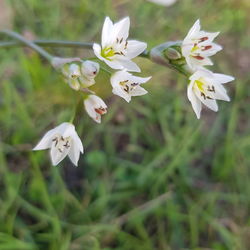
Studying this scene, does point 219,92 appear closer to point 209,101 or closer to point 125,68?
point 209,101

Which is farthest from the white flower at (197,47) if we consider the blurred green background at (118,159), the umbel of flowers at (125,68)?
the blurred green background at (118,159)

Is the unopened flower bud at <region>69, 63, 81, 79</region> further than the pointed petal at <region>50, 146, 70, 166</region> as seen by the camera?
No

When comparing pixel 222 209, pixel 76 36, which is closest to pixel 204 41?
pixel 222 209

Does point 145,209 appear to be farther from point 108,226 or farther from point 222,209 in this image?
point 222,209

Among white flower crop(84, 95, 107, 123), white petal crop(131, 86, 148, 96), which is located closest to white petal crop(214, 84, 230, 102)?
white petal crop(131, 86, 148, 96)

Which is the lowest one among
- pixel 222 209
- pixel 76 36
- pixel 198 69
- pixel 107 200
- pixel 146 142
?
pixel 222 209

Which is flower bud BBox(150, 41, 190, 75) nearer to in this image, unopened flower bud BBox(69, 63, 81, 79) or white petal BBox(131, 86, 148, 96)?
white petal BBox(131, 86, 148, 96)

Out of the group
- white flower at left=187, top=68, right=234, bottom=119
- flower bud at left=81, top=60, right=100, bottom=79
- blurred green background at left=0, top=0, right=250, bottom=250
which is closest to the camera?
flower bud at left=81, top=60, right=100, bottom=79

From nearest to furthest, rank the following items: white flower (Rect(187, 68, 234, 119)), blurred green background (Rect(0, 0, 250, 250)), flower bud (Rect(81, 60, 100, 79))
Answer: flower bud (Rect(81, 60, 100, 79)) → white flower (Rect(187, 68, 234, 119)) → blurred green background (Rect(0, 0, 250, 250))
